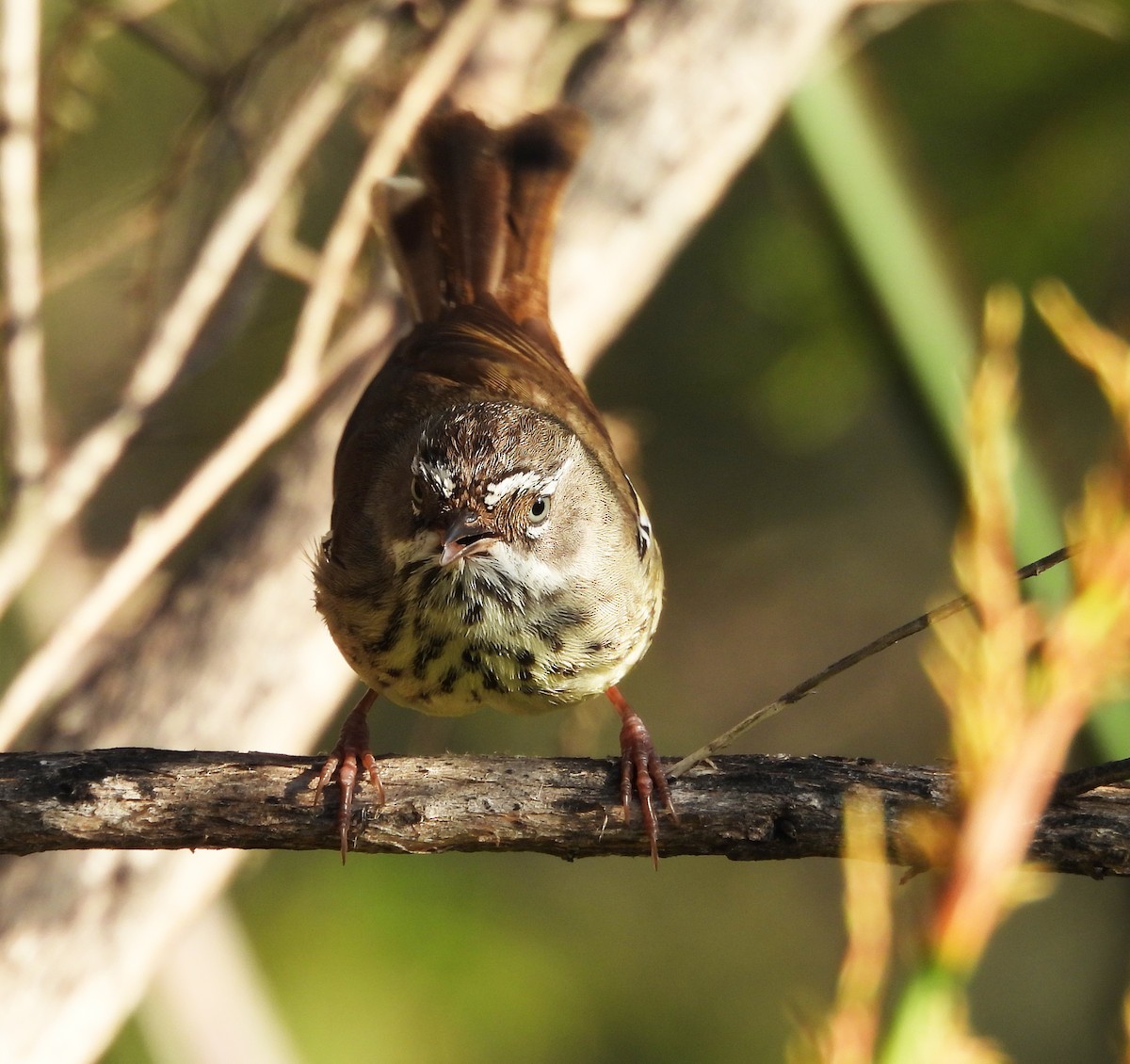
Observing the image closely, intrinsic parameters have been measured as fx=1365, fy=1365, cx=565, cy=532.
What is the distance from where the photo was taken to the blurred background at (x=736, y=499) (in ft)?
13.1

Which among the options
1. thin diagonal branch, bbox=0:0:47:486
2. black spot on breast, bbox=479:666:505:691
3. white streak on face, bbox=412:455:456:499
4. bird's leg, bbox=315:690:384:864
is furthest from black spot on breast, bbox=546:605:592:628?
thin diagonal branch, bbox=0:0:47:486

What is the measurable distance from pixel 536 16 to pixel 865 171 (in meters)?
1.64

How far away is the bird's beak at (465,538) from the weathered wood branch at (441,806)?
0.72 m

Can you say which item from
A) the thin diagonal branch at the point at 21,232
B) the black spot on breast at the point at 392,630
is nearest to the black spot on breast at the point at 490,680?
the black spot on breast at the point at 392,630

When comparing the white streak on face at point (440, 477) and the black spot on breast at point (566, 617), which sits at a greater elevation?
the white streak on face at point (440, 477)

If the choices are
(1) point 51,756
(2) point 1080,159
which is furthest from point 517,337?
(1) point 51,756

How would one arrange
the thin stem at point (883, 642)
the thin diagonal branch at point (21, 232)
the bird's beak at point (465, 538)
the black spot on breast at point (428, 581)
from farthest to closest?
the thin diagonal branch at point (21, 232) < the black spot on breast at point (428, 581) < the bird's beak at point (465, 538) < the thin stem at point (883, 642)

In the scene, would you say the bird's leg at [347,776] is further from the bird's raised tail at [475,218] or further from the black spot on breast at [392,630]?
the bird's raised tail at [475,218]

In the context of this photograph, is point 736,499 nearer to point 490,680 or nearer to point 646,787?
point 490,680

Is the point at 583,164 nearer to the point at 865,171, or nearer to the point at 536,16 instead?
the point at 536,16

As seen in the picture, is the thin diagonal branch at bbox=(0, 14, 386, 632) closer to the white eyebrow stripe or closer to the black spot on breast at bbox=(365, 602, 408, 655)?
the black spot on breast at bbox=(365, 602, 408, 655)

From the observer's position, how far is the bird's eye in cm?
331

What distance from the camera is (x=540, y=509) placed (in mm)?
3346

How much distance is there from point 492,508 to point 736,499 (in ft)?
15.5
